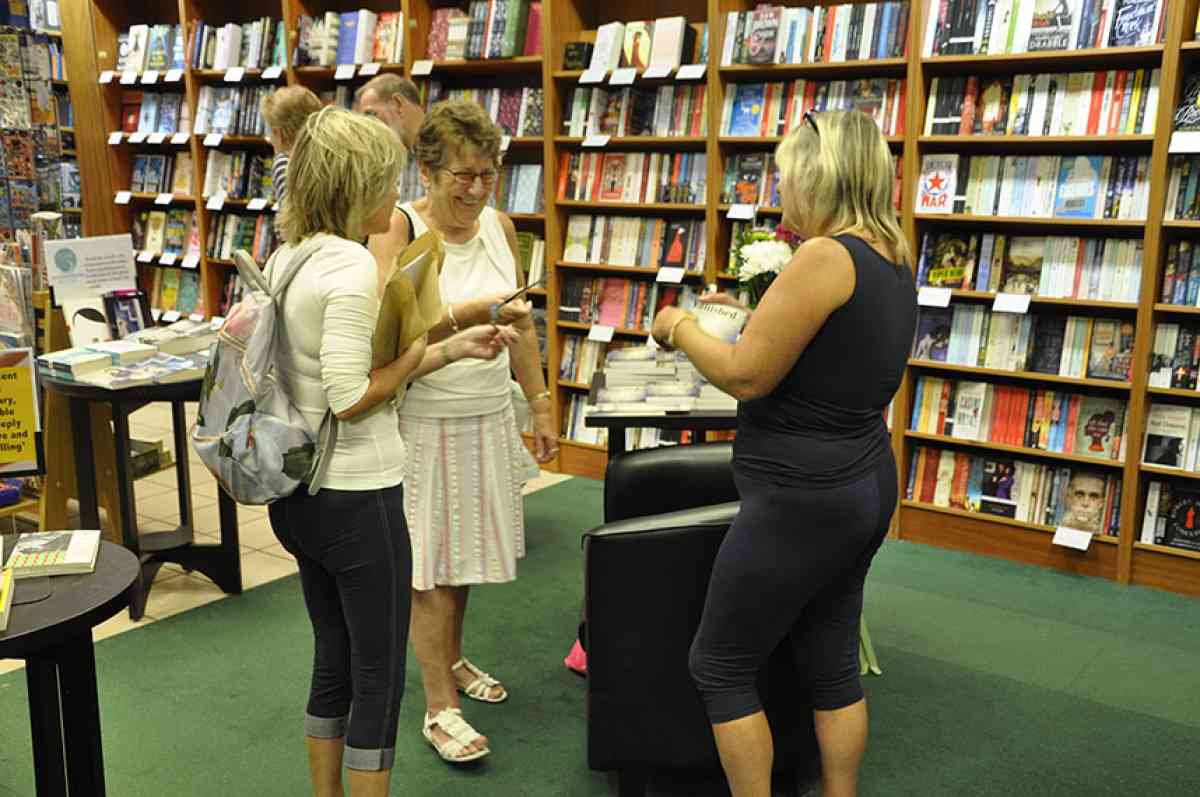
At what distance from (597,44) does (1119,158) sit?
214cm

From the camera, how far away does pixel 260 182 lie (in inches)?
248

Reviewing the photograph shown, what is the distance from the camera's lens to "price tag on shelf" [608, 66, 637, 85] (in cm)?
455

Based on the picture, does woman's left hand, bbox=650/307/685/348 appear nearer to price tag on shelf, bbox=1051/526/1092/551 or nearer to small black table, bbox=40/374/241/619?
small black table, bbox=40/374/241/619

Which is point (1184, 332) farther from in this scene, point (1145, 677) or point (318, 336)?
point (318, 336)

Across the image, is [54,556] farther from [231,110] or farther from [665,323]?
[231,110]

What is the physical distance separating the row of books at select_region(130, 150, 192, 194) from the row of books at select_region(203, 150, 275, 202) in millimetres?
265

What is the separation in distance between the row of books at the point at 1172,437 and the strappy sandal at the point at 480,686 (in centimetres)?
237

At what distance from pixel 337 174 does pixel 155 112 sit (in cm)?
562

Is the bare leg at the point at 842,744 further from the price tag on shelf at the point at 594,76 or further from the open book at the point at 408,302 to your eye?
the price tag on shelf at the point at 594,76

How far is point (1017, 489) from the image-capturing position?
4070mm

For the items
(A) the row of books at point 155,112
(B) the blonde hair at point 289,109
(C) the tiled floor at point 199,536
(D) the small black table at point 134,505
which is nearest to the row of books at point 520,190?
(C) the tiled floor at point 199,536

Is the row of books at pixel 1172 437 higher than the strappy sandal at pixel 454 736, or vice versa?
the row of books at pixel 1172 437

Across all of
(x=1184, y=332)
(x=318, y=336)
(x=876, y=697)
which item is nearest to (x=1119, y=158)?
(x=1184, y=332)

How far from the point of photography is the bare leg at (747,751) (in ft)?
6.57
